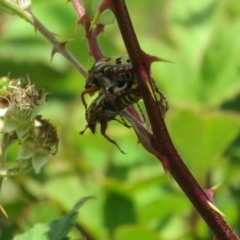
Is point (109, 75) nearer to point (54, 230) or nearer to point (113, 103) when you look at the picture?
point (113, 103)

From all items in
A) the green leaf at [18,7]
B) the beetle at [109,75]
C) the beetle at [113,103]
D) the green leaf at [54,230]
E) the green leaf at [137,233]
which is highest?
the green leaf at [18,7]

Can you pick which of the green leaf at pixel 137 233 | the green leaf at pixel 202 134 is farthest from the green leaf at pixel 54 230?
the green leaf at pixel 202 134

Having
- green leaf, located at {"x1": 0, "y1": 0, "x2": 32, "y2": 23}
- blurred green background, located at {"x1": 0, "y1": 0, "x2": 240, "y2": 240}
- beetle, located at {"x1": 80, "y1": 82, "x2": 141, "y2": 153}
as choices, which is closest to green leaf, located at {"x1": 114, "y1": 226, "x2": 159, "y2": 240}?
blurred green background, located at {"x1": 0, "y1": 0, "x2": 240, "y2": 240}

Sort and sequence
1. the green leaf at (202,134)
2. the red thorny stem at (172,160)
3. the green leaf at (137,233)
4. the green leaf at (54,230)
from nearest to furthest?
1. the red thorny stem at (172,160)
2. the green leaf at (54,230)
3. the green leaf at (137,233)
4. the green leaf at (202,134)

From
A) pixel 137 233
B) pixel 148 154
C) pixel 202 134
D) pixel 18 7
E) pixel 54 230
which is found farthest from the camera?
pixel 148 154

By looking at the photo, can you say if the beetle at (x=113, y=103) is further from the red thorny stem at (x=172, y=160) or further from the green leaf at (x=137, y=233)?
the green leaf at (x=137, y=233)

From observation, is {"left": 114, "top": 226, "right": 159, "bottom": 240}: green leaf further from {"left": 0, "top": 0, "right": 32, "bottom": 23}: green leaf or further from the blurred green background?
{"left": 0, "top": 0, "right": 32, "bottom": 23}: green leaf

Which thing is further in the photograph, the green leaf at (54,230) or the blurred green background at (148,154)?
the blurred green background at (148,154)

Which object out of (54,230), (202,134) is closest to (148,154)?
(202,134)
